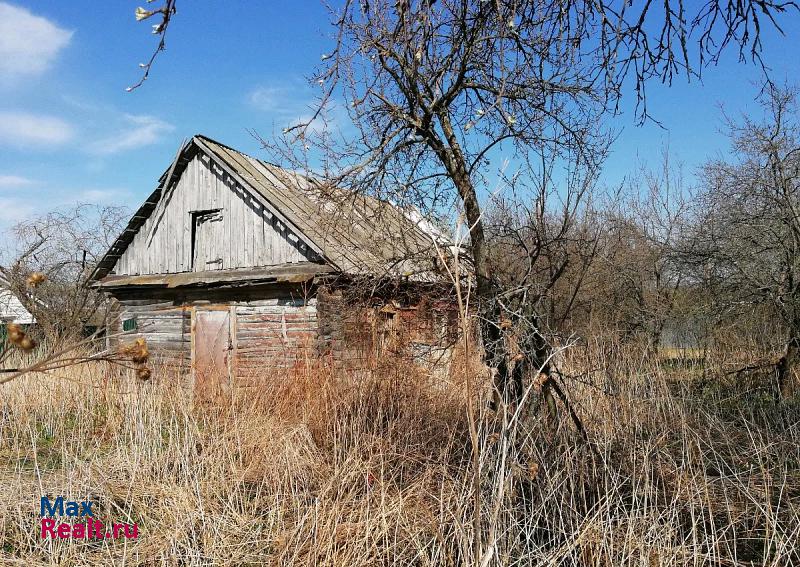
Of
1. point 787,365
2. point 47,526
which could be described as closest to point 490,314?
point 47,526

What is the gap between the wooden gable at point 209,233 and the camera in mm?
10766

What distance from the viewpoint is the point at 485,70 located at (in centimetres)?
506

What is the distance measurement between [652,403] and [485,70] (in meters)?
3.60

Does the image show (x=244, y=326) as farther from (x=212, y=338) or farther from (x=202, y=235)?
(x=202, y=235)

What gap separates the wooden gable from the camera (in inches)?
424

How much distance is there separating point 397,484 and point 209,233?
27.6ft

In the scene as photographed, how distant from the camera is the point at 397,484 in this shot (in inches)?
178

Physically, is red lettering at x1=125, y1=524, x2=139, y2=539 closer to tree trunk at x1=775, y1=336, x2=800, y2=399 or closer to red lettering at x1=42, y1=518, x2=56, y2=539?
red lettering at x1=42, y1=518, x2=56, y2=539

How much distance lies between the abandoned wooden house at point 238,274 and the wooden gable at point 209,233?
2 centimetres

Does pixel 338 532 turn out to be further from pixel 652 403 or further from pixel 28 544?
pixel 652 403

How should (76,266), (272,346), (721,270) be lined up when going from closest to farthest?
(721,270)
(272,346)
(76,266)

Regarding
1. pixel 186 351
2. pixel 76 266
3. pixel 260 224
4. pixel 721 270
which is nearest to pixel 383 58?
pixel 260 224

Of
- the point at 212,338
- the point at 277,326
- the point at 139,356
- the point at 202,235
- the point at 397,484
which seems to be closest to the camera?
the point at 139,356

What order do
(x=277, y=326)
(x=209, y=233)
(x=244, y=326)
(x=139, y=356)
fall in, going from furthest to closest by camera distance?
1. (x=209, y=233)
2. (x=244, y=326)
3. (x=277, y=326)
4. (x=139, y=356)
